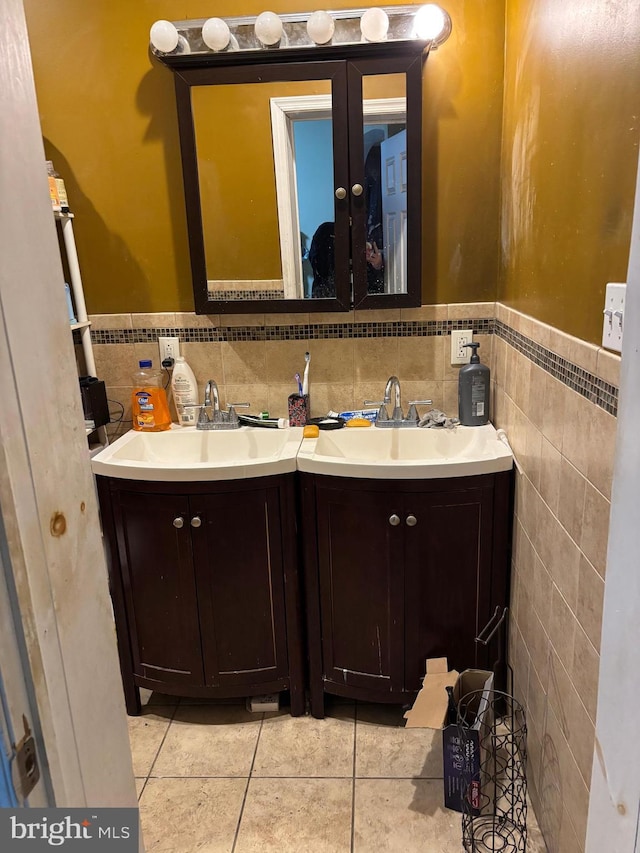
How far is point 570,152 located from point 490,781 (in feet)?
5.45

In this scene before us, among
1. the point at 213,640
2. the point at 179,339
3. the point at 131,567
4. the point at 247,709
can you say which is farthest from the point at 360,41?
the point at 247,709

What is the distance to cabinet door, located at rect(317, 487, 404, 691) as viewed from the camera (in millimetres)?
1915

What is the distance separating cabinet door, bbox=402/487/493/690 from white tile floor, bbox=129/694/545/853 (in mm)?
243

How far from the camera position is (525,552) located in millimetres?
1767

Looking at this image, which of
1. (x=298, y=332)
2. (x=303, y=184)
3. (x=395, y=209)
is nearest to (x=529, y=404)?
(x=395, y=209)

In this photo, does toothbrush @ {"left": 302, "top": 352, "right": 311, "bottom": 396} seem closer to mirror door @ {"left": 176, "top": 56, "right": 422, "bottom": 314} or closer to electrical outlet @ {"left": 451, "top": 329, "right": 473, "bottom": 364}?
Result: mirror door @ {"left": 176, "top": 56, "right": 422, "bottom": 314}

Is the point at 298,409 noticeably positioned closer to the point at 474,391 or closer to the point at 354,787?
the point at 474,391

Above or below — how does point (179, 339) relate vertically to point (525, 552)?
above

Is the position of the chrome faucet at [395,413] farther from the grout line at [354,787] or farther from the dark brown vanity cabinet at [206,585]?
the grout line at [354,787]

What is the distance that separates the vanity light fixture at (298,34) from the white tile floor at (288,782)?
2.12m

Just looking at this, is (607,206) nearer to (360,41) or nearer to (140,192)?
(360,41)

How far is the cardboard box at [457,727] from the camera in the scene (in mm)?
1677

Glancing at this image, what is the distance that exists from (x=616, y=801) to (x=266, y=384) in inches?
70.0

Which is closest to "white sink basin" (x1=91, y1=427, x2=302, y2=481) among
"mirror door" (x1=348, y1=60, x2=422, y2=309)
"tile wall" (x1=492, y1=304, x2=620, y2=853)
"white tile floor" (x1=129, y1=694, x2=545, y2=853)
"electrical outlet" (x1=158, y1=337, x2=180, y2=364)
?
"electrical outlet" (x1=158, y1=337, x2=180, y2=364)
